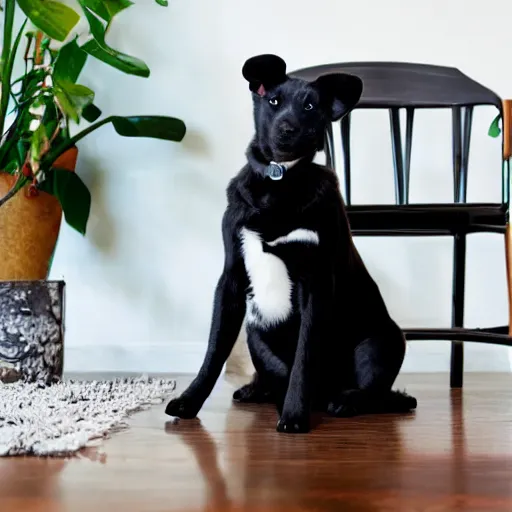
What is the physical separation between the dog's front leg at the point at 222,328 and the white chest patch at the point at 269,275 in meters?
0.02

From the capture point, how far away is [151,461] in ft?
3.35

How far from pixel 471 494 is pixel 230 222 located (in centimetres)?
65

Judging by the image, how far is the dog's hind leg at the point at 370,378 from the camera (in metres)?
1.39

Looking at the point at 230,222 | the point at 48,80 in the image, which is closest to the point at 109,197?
the point at 48,80

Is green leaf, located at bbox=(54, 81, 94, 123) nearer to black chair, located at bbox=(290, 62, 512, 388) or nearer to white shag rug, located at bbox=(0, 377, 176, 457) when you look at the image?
black chair, located at bbox=(290, 62, 512, 388)

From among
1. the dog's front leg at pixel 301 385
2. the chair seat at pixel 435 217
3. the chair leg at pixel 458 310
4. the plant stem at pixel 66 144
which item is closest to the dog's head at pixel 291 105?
the dog's front leg at pixel 301 385

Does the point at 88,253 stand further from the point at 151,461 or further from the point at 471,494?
the point at 471,494

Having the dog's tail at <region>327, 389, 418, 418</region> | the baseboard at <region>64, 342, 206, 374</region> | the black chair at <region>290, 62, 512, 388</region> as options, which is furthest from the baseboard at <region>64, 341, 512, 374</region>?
the dog's tail at <region>327, 389, 418, 418</region>

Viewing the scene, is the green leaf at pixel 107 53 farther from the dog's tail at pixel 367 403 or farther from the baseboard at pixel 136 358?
the dog's tail at pixel 367 403

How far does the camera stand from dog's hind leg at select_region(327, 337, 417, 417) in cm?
139

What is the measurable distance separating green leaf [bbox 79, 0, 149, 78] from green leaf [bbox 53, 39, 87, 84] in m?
0.02

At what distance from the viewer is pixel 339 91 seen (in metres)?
1.35

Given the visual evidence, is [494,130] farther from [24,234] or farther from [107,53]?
[24,234]

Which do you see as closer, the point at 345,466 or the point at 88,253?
the point at 345,466
